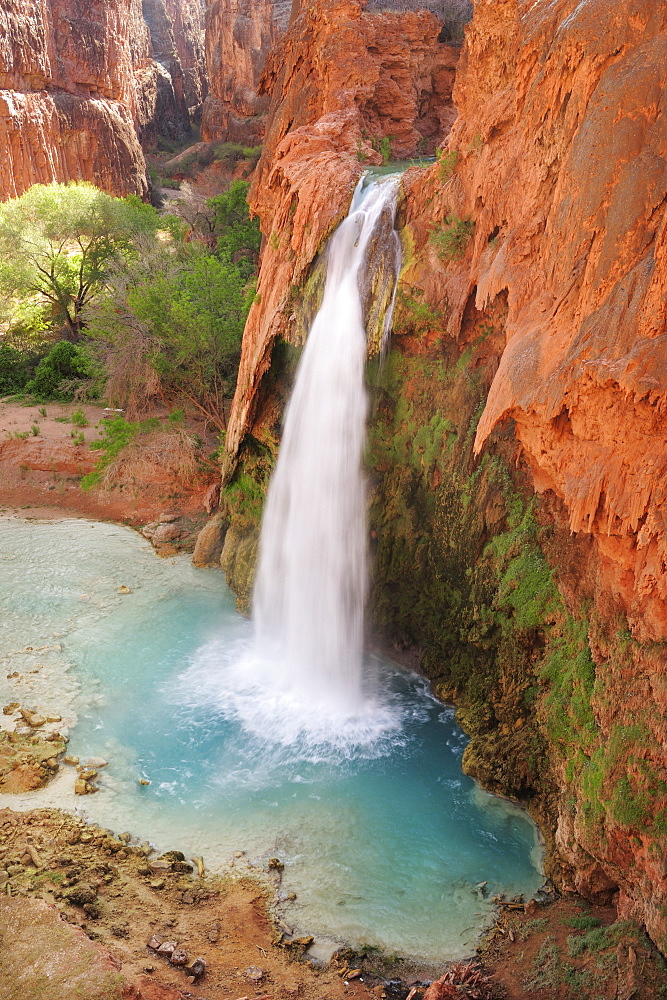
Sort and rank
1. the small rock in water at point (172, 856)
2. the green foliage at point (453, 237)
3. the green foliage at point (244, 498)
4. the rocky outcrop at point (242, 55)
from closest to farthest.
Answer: the small rock in water at point (172, 856), the green foliage at point (453, 237), the green foliage at point (244, 498), the rocky outcrop at point (242, 55)

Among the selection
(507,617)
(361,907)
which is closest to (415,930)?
(361,907)

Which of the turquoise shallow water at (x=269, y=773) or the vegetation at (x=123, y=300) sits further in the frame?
the vegetation at (x=123, y=300)

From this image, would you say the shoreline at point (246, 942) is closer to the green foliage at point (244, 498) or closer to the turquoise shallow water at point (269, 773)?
the turquoise shallow water at point (269, 773)

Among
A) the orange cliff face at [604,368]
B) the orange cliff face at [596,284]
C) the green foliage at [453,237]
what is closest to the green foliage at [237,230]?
the green foliage at [453,237]

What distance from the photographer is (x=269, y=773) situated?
9.40m

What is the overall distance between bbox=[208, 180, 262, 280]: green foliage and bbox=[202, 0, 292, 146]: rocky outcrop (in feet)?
62.6

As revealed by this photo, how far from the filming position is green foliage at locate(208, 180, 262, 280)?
23.7m

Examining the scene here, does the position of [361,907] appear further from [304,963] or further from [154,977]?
[154,977]

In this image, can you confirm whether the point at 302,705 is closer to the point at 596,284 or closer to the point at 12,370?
the point at 596,284

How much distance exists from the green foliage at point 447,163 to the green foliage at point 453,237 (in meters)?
0.77

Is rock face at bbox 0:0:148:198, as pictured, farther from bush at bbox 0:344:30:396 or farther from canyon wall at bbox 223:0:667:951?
canyon wall at bbox 223:0:667:951

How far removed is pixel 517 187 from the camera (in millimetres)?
8820

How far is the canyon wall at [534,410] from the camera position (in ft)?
21.0

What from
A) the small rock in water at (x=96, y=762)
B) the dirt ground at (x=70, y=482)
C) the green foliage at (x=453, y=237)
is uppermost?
the green foliage at (x=453, y=237)
